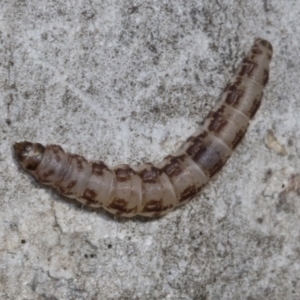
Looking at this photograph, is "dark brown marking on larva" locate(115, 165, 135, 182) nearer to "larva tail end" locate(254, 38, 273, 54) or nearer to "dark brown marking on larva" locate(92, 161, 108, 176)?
"dark brown marking on larva" locate(92, 161, 108, 176)

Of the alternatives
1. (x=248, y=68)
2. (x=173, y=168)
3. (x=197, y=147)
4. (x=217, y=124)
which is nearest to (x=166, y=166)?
(x=173, y=168)

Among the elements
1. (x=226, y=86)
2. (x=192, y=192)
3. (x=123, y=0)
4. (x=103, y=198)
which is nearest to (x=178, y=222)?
(x=192, y=192)

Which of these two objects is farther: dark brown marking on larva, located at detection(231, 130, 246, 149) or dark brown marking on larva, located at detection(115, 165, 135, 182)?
dark brown marking on larva, located at detection(231, 130, 246, 149)

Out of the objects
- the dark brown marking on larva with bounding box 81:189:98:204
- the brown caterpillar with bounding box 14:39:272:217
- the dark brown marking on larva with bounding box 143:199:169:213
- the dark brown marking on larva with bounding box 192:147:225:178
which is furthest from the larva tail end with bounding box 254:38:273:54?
the dark brown marking on larva with bounding box 81:189:98:204

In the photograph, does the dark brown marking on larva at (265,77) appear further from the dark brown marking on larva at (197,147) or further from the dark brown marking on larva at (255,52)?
the dark brown marking on larva at (197,147)

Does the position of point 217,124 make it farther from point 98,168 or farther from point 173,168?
point 98,168

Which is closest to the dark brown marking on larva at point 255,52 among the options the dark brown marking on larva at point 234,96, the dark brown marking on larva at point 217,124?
the dark brown marking on larva at point 234,96
